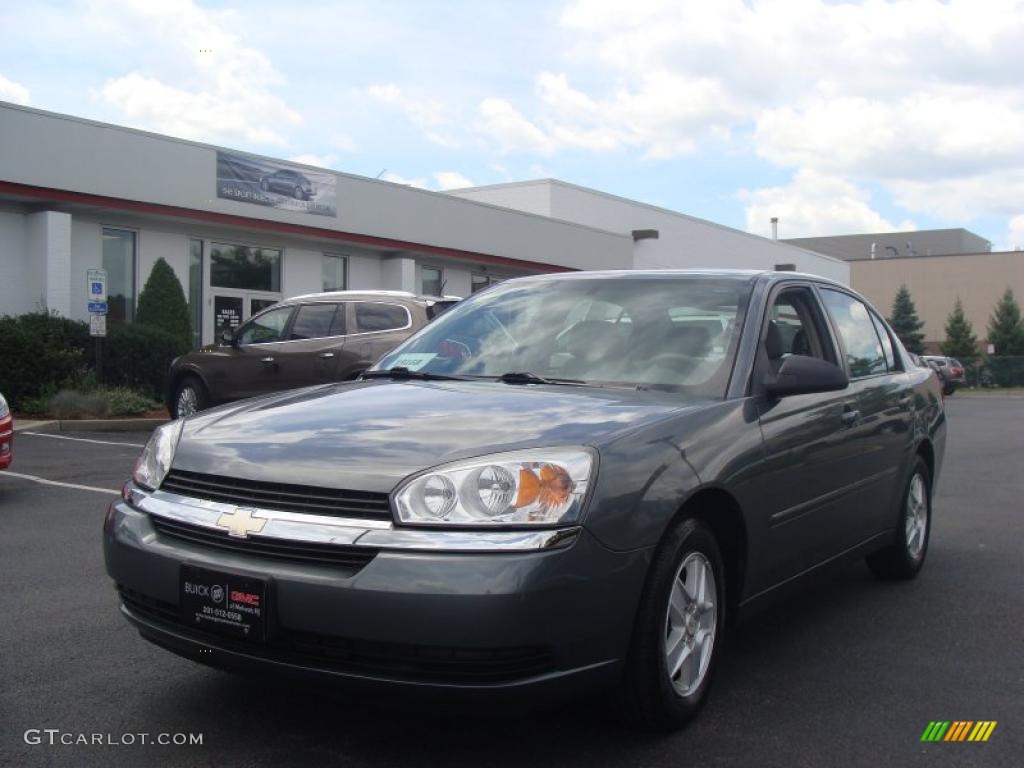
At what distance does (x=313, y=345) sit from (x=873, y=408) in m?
8.86

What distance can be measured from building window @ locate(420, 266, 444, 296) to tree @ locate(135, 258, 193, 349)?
819 cm

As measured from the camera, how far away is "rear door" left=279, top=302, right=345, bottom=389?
13032mm

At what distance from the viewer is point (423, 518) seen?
3.14 meters

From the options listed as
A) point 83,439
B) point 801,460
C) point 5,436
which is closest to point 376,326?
point 83,439

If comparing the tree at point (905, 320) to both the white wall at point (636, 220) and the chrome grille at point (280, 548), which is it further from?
the chrome grille at point (280, 548)

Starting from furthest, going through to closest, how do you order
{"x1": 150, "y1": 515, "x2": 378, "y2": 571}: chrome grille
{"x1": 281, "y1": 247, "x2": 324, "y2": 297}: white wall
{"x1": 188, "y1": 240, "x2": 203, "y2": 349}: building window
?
{"x1": 281, "y1": 247, "x2": 324, "y2": 297}: white wall, {"x1": 188, "y1": 240, "x2": 203, "y2": 349}: building window, {"x1": 150, "y1": 515, "x2": 378, "y2": 571}: chrome grille

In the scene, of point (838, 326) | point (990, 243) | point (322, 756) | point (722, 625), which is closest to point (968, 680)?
point (722, 625)

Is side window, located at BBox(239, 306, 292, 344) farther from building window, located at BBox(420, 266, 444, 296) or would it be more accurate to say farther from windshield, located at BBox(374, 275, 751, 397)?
building window, located at BBox(420, 266, 444, 296)

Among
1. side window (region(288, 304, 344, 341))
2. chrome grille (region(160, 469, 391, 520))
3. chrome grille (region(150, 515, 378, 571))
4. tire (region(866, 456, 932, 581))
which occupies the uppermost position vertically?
side window (region(288, 304, 344, 341))

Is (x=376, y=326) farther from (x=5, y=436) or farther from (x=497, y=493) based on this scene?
(x=497, y=493)

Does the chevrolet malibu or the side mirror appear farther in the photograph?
the side mirror

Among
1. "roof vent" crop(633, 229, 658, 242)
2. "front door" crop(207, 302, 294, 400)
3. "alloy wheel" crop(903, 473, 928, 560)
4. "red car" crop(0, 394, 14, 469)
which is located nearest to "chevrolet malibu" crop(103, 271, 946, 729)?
"alloy wheel" crop(903, 473, 928, 560)

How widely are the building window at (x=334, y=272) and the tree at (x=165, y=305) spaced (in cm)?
479

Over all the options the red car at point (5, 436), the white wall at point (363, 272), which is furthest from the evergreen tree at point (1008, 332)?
the red car at point (5, 436)
